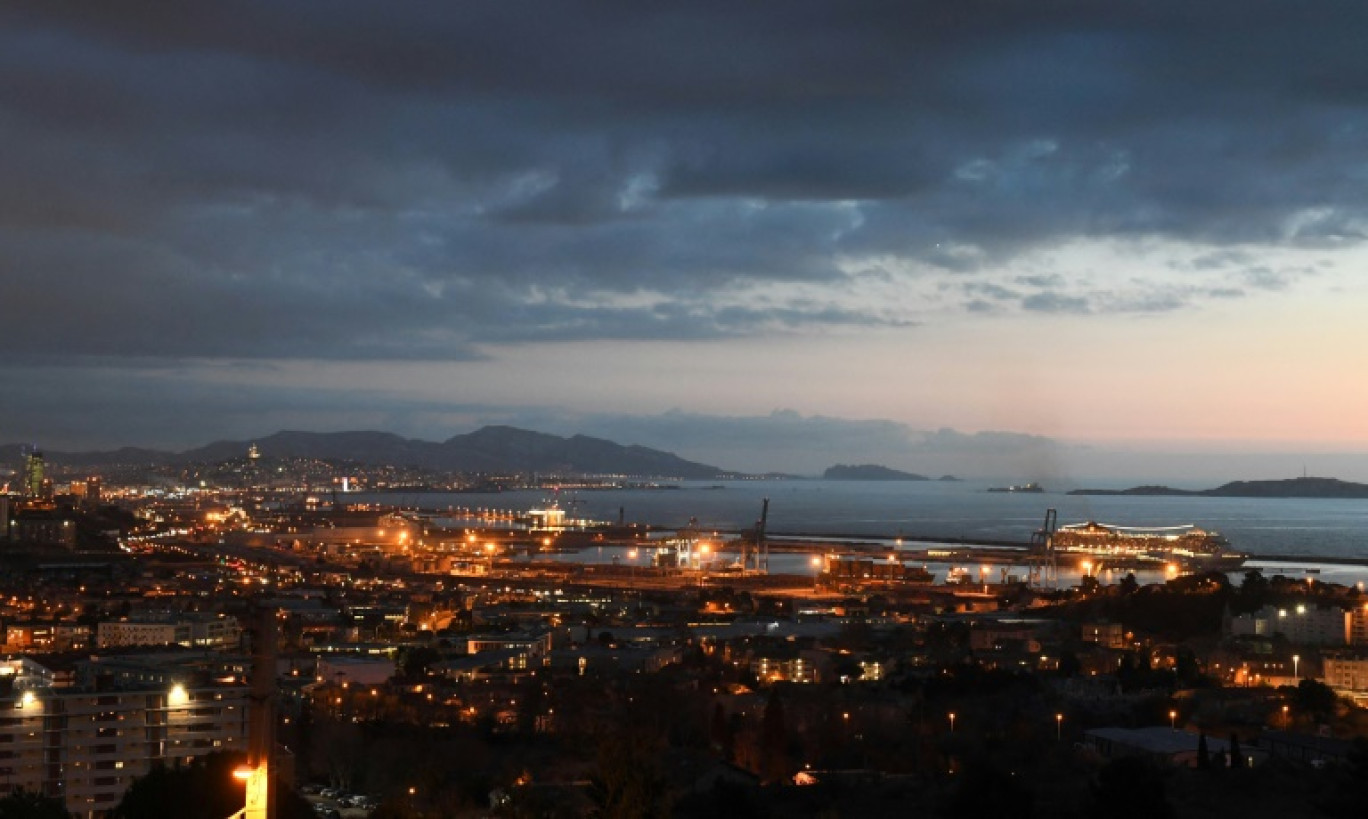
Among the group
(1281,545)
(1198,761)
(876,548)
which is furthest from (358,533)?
(1198,761)

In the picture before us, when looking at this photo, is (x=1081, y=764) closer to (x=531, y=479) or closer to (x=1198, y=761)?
(x=1198, y=761)

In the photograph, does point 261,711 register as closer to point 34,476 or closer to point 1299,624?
point 1299,624

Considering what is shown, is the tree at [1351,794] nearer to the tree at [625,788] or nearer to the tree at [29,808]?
the tree at [625,788]

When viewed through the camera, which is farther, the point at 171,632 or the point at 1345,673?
the point at 171,632

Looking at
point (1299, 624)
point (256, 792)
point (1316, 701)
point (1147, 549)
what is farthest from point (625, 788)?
point (1147, 549)

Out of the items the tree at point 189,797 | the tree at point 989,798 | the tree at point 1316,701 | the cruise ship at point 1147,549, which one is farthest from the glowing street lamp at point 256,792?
the cruise ship at point 1147,549

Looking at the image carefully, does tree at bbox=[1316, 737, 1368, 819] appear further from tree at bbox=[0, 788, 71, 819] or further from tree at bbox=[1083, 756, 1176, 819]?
tree at bbox=[0, 788, 71, 819]

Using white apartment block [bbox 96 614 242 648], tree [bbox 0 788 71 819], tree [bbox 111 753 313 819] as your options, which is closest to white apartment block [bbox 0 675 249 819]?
tree [bbox 111 753 313 819]
